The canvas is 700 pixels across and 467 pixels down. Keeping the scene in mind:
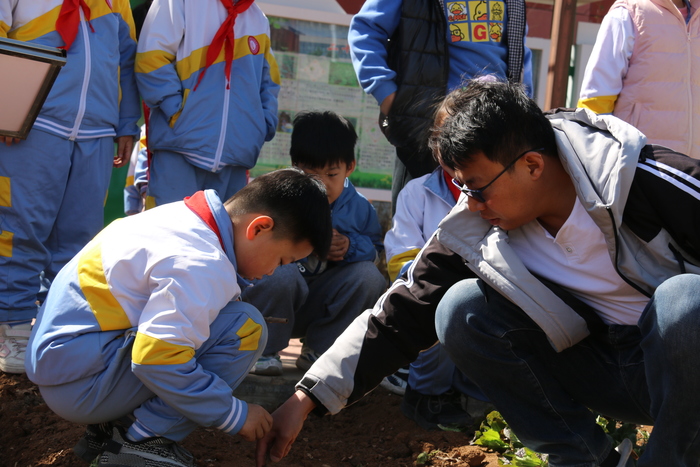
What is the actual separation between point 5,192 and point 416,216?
1.74 m

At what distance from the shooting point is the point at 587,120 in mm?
2127

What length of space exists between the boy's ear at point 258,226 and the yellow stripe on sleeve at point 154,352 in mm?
442

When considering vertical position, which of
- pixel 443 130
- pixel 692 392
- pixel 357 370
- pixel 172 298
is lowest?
pixel 357 370

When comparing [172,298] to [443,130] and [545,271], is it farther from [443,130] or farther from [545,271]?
[545,271]

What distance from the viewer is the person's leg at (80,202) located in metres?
3.37

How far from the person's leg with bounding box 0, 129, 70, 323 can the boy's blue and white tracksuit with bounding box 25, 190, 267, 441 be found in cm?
96

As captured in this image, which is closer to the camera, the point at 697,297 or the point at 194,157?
→ the point at 697,297

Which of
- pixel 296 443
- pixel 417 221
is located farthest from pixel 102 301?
pixel 417 221

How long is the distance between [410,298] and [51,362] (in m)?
1.05

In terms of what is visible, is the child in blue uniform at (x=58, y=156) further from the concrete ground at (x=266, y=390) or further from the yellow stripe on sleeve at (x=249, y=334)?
the yellow stripe on sleeve at (x=249, y=334)

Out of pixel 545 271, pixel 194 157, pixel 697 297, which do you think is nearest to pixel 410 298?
pixel 545 271

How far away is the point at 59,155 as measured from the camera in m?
3.25

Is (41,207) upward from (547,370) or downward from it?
upward

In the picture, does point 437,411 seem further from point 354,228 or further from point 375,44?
point 375,44
